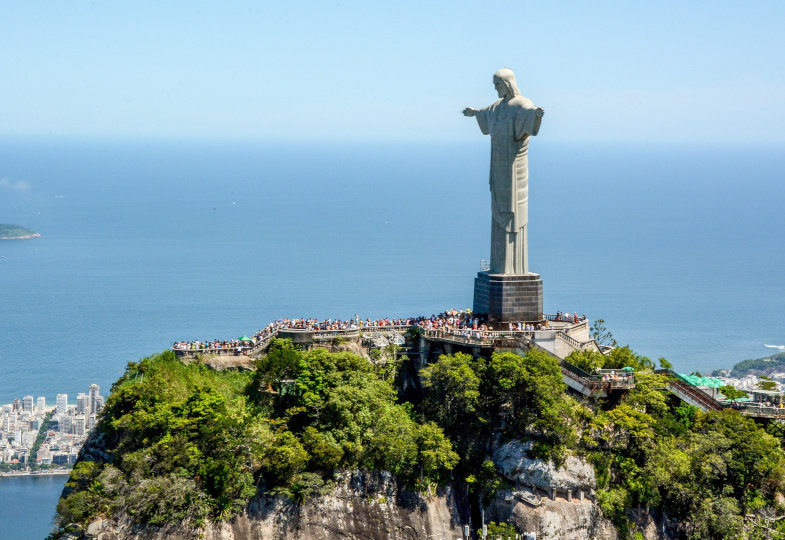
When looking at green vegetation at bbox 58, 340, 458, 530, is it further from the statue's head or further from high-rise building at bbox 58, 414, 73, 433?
high-rise building at bbox 58, 414, 73, 433

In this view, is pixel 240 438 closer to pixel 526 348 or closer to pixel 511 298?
pixel 526 348

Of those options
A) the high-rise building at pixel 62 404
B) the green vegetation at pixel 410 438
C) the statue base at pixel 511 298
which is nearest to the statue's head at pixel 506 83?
the statue base at pixel 511 298

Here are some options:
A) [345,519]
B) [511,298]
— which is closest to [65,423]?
[511,298]

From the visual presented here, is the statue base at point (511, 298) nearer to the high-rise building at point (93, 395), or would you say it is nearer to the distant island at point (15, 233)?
the high-rise building at point (93, 395)

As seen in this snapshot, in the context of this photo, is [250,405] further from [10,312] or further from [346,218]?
[346,218]

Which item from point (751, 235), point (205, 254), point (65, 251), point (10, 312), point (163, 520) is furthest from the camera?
point (751, 235)

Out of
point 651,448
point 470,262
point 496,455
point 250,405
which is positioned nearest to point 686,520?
point 651,448
